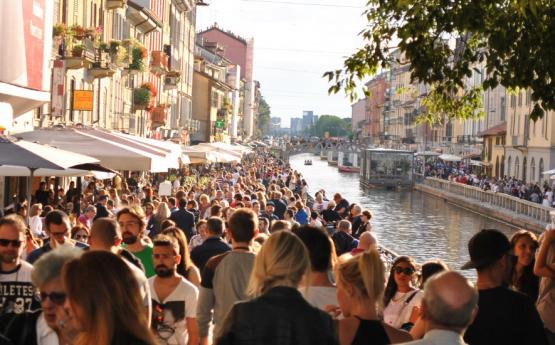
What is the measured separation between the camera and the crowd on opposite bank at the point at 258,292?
160 inches

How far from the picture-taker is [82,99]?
103ft

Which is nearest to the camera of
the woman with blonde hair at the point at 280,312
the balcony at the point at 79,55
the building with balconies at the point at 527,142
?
the woman with blonde hair at the point at 280,312

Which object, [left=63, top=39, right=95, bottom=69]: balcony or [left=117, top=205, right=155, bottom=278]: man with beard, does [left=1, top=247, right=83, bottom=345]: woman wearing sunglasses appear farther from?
[left=63, top=39, right=95, bottom=69]: balcony

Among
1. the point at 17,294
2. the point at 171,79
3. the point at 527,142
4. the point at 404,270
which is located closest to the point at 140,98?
the point at 171,79

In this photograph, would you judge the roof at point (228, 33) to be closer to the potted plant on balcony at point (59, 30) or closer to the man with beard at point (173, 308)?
the potted plant on balcony at point (59, 30)

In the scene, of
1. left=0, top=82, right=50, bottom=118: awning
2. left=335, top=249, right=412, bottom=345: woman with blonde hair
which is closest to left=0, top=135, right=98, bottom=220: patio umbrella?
left=335, top=249, right=412, bottom=345: woman with blonde hair

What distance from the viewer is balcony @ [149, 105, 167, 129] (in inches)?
2159

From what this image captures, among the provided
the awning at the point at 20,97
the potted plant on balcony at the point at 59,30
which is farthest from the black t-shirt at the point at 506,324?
the potted plant on balcony at the point at 59,30

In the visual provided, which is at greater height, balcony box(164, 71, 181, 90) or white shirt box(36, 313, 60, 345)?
balcony box(164, 71, 181, 90)

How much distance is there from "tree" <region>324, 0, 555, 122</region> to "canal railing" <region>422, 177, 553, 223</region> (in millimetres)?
32729

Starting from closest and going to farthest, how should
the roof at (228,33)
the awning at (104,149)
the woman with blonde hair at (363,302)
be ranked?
the woman with blonde hair at (363,302) < the awning at (104,149) < the roof at (228,33)

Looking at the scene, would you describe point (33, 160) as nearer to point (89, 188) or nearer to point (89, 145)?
point (89, 145)

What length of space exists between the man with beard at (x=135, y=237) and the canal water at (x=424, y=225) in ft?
67.4

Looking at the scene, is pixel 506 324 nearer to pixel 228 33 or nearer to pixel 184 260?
pixel 184 260
